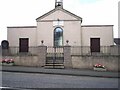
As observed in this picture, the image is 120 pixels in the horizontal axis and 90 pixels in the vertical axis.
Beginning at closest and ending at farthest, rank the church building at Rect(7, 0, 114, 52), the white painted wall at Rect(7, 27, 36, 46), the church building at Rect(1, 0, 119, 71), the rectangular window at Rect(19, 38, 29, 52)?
the church building at Rect(1, 0, 119, 71) → the church building at Rect(7, 0, 114, 52) → the rectangular window at Rect(19, 38, 29, 52) → the white painted wall at Rect(7, 27, 36, 46)

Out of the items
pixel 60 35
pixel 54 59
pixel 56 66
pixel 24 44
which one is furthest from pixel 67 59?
pixel 24 44

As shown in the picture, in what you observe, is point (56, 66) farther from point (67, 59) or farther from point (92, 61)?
point (92, 61)

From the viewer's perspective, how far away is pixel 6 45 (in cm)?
3516

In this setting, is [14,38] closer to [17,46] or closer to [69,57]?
[17,46]

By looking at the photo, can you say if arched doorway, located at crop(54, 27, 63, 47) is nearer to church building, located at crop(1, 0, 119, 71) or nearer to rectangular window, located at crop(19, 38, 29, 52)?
church building, located at crop(1, 0, 119, 71)

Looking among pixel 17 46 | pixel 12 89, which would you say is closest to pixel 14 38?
pixel 17 46

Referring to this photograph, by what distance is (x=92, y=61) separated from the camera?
28.3 m

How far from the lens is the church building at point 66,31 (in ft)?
121

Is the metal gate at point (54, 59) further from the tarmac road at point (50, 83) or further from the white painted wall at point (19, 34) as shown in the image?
the tarmac road at point (50, 83)

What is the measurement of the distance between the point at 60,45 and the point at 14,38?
265 inches

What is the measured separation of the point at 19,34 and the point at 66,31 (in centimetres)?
661

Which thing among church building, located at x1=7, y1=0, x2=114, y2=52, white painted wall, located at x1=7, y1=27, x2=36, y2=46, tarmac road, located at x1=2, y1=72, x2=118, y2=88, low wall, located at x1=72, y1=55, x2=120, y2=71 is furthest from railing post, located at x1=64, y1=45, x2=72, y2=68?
tarmac road, located at x1=2, y1=72, x2=118, y2=88

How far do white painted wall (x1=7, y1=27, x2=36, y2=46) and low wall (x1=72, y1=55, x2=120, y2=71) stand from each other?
11044 mm

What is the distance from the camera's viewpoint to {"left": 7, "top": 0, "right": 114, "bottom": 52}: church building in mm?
36875
